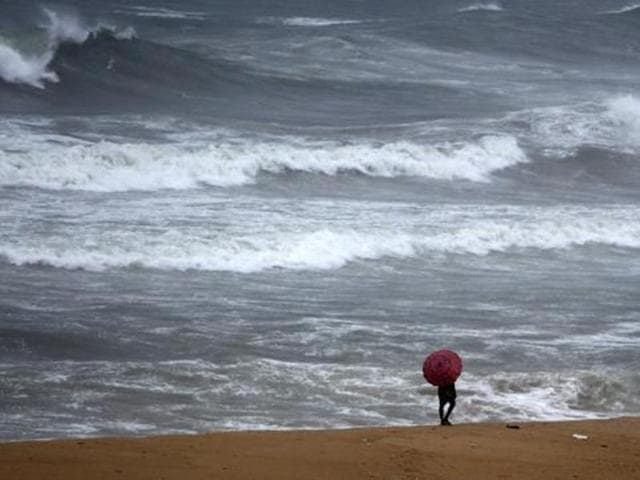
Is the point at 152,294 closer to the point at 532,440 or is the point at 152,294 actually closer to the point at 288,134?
the point at 532,440

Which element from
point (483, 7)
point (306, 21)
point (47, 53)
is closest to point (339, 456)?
point (47, 53)

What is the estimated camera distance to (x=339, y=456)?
10992mm

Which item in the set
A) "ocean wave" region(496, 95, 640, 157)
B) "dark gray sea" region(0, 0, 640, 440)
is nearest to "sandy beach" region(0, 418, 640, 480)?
"dark gray sea" region(0, 0, 640, 440)

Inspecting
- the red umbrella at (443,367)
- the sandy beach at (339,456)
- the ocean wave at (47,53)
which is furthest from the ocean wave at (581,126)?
the sandy beach at (339,456)

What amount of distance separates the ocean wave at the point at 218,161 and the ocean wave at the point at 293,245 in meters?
4.00

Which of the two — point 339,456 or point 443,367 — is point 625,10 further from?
point 339,456

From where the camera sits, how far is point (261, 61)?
39.2 m

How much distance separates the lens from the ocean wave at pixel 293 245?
769 inches

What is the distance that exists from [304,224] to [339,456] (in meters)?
11.8

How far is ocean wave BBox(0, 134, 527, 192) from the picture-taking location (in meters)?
24.7

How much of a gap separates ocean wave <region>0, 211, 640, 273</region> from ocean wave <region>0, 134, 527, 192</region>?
13.1 ft

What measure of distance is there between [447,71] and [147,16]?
11484 millimetres

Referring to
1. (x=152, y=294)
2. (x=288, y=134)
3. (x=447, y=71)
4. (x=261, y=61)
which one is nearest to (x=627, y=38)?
(x=447, y=71)

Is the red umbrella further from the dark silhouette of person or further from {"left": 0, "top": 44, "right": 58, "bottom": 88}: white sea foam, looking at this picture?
{"left": 0, "top": 44, "right": 58, "bottom": 88}: white sea foam
